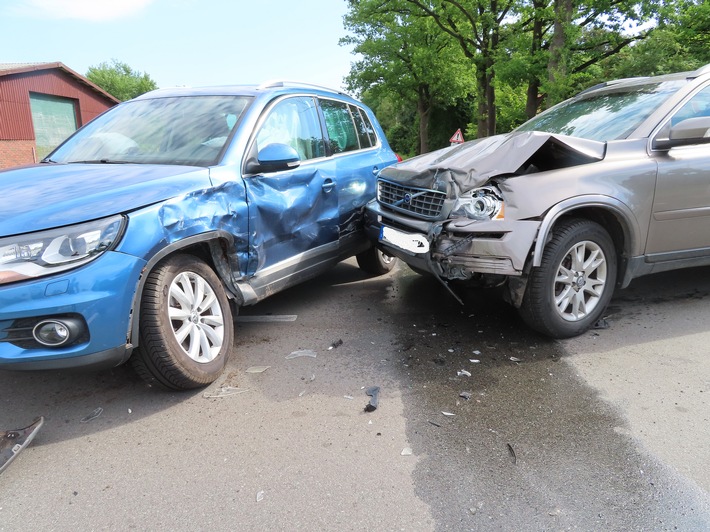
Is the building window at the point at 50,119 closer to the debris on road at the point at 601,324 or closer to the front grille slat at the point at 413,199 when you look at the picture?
the front grille slat at the point at 413,199

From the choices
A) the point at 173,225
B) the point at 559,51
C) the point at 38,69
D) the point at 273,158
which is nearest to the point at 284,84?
the point at 273,158

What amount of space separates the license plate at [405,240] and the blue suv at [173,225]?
1.67 ft

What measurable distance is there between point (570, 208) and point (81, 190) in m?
3.02

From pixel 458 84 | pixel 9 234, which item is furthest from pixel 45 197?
pixel 458 84

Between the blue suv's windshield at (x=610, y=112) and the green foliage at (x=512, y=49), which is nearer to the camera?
the blue suv's windshield at (x=610, y=112)

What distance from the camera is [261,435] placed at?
2.62 metres

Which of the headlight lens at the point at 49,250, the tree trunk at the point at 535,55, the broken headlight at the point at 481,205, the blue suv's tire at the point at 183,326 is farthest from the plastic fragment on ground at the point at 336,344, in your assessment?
the tree trunk at the point at 535,55

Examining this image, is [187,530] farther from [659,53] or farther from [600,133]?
[659,53]

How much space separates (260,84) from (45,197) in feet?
6.73

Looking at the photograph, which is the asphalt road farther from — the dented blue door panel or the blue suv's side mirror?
the blue suv's side mirror

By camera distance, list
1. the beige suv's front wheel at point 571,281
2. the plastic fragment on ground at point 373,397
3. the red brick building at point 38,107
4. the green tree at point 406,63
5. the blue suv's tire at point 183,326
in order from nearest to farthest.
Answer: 1. the blue suv's tire at point 183,326
2. the plastic fragment on ground at point 373,397
3. the beige suv's front wheel at point 571,281
4. the red brick building at point 38,107
5. the green tree at point 406,63

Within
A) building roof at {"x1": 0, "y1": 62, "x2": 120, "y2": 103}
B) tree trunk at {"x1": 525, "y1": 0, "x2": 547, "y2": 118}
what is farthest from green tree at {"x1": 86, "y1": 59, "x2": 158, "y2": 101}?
tree trunk at {"x1": 525, "y1": 0, "x2": 547, "y2": 118}

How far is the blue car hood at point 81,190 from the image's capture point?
245 centimetres

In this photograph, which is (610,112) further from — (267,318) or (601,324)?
(267,318)
